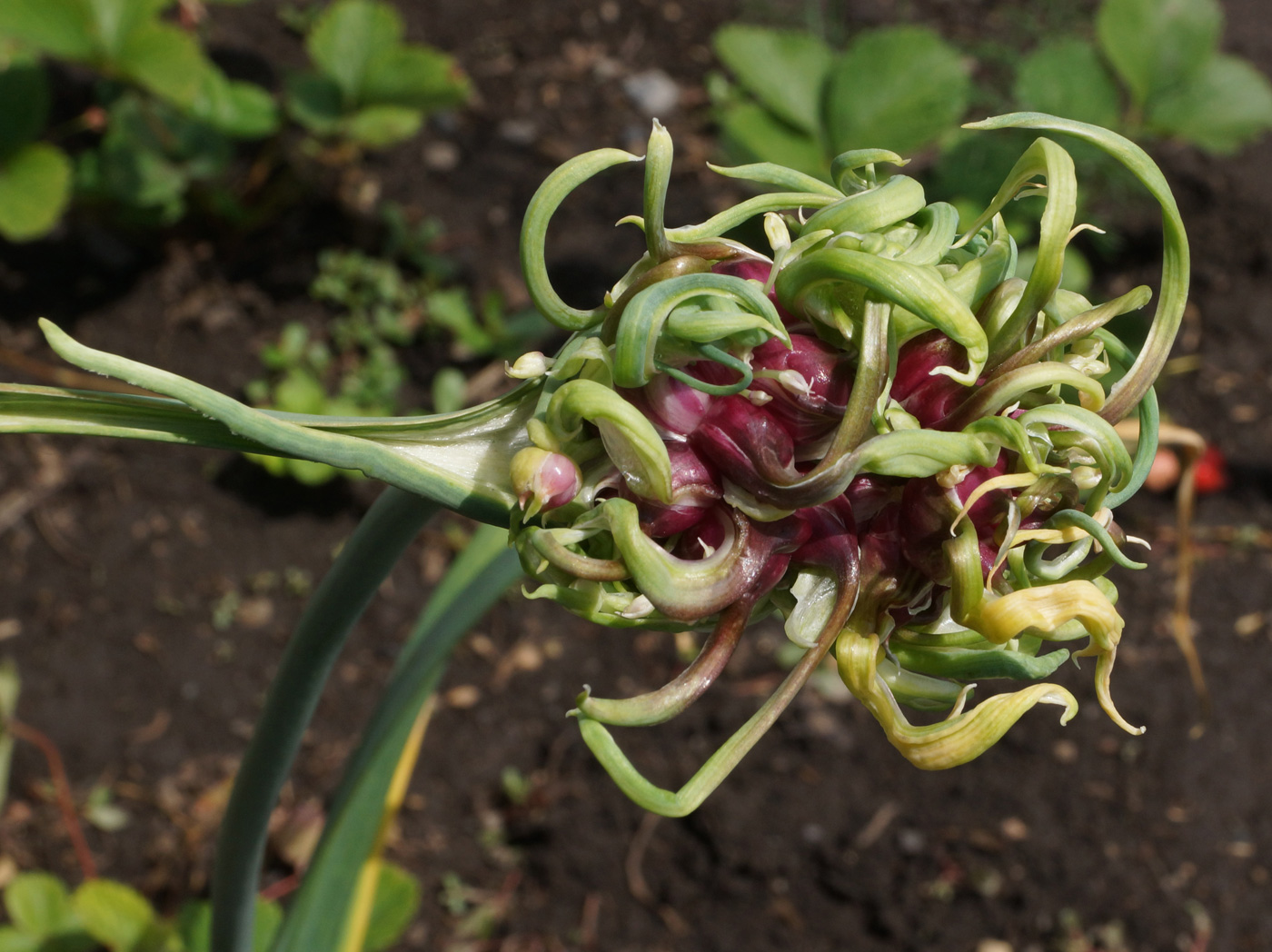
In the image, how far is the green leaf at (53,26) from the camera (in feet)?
4.74

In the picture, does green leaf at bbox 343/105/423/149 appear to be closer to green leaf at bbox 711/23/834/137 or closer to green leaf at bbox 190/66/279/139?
green leaf at bbox 190/66/279/139

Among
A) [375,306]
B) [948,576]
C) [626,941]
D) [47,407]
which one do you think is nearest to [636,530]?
[948,576]

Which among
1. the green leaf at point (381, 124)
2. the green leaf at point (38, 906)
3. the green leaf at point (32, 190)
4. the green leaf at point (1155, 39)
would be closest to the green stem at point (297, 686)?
the green leaf at point (38, 906)

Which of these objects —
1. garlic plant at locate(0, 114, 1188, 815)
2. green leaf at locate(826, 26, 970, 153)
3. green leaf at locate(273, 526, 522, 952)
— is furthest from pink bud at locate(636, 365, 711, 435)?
green leaf at locate(826, 26, 970, 153)

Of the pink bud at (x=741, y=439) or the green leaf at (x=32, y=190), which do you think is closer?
the pink bud at (x=741, y=439)

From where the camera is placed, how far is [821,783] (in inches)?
62.7

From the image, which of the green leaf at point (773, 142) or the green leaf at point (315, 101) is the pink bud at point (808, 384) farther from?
the green leaf at point (315, 101)

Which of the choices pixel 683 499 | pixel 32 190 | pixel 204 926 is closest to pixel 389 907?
pixel 204 926

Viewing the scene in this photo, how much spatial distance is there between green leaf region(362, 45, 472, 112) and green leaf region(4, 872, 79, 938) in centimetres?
126

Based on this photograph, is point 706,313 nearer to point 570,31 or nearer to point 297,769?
point 297,769

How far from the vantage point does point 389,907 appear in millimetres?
1235

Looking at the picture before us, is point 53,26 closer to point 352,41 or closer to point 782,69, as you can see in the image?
point 352,41

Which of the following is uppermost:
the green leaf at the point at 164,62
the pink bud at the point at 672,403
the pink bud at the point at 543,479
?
the pink bud at the point at 672,403

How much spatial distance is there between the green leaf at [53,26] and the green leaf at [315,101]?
Result: 0.31 m
